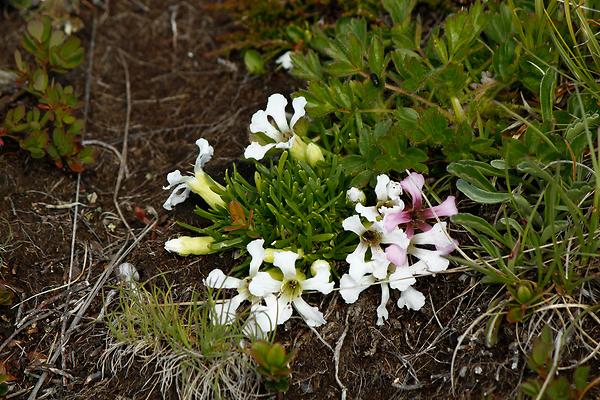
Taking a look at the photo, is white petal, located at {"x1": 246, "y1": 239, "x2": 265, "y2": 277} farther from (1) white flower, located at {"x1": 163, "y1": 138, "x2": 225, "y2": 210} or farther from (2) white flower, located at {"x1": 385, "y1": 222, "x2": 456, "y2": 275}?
(2) white flower, located at {"x1": 385, "y1": 222, "x2": 456, "y2": 275}

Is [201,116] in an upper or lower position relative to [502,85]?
lower

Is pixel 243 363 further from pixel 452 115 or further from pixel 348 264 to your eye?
pixel 452 115

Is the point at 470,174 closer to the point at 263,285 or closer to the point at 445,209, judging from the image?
the point at 445,209

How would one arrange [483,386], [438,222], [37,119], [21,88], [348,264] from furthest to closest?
[21,88] < [37,119] < [348,264] < [438,222] < [483,386]

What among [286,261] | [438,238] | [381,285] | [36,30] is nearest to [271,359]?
[286,261]

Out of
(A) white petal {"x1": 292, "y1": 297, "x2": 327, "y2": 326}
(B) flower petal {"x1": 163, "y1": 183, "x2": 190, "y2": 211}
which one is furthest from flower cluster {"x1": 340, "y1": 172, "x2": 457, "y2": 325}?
(B) flower petal {"x1": 163, "y1": 183, "x2": 190, "y2": 211}

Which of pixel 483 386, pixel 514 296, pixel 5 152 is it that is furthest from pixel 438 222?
pixel 5 152

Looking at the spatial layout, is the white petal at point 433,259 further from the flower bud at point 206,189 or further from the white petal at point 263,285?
the flower bud at point 206,189
